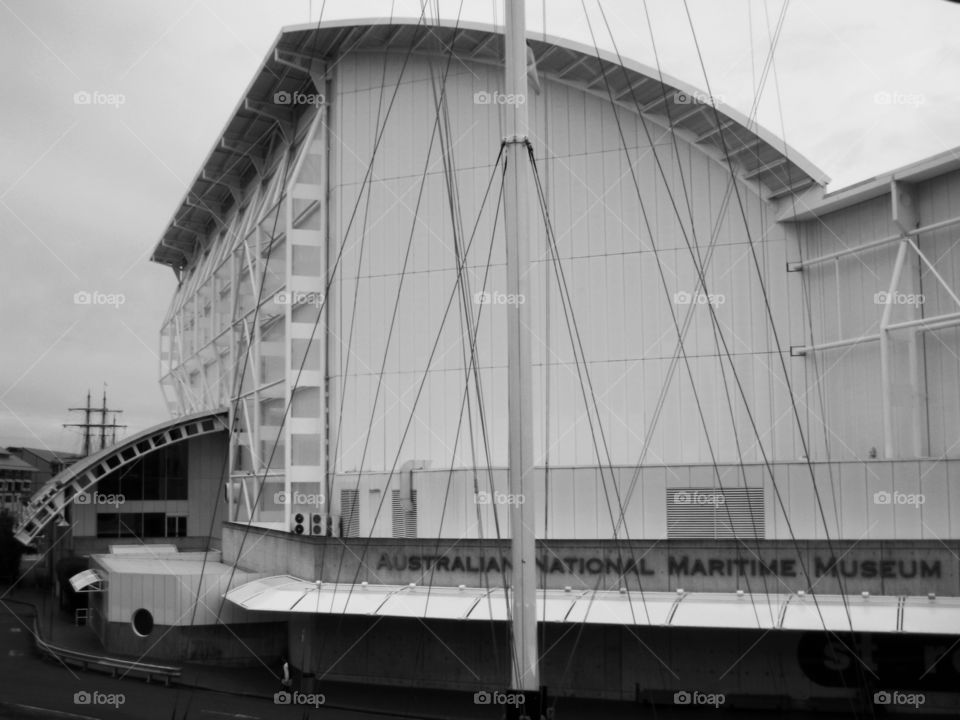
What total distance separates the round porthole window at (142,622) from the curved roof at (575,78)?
17528mm

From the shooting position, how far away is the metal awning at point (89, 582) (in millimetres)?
30891

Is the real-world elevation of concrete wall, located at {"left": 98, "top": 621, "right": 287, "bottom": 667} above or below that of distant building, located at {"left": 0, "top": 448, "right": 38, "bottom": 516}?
below

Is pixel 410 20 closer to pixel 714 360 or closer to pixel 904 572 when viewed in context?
pixel 714 360

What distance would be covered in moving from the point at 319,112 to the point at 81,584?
17069 millimetres

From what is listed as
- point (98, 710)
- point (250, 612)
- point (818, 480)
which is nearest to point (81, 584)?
point (250, 612)

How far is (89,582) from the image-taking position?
102ft
